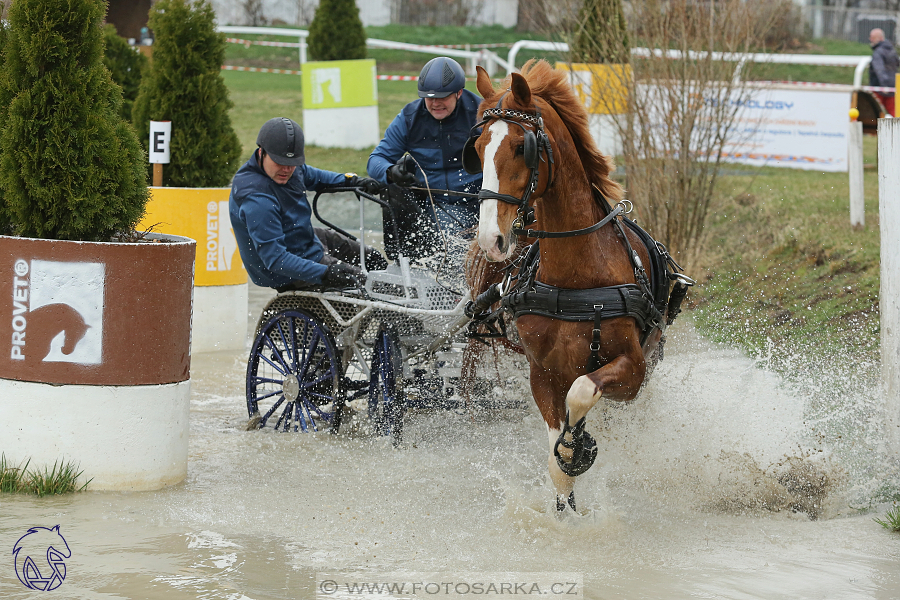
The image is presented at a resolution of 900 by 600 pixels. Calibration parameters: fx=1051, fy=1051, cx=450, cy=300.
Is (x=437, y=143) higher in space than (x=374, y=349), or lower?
higher

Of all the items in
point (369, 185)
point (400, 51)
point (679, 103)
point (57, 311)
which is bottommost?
point (57, 311)

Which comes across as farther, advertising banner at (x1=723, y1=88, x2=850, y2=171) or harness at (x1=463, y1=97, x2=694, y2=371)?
advertising banner at (x1=723, y1=88, x2=850, y2=171)

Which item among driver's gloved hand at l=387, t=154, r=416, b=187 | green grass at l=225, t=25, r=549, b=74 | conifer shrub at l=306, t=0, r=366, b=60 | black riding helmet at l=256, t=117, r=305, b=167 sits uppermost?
green grass at l=225, t=25, r=549, b=74

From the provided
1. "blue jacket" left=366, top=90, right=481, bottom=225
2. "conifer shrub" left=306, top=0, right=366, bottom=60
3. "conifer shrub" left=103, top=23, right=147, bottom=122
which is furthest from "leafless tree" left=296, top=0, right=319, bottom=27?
"blue jacket" left=366, top=90, right=481, bottom=225

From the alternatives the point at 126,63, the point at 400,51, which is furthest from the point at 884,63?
the point at 400,51

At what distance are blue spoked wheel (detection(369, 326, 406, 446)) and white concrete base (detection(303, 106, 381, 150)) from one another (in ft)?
38.6

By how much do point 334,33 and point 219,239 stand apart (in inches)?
432

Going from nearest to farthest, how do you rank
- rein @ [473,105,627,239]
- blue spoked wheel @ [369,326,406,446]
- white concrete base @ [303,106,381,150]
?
rein @ [473,105,627,239]
blue spoked wheel @ [369,326,406,446]
white concrete base @ [303,106,381,150]

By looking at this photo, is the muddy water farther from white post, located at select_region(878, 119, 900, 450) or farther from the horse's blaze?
the horse's blaze

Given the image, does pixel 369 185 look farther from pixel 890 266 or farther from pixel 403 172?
pixel 890 266

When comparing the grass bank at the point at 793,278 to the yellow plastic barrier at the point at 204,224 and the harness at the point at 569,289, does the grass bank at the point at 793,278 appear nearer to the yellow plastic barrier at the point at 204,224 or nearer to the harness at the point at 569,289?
the harness at the point at 569,289

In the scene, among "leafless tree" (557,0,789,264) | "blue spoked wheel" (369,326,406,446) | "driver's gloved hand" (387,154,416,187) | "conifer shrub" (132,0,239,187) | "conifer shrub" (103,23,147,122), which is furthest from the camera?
"conifer shrub" (103,23,147,122)

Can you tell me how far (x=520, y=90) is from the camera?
413cm

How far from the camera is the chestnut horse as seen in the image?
4.04 m
